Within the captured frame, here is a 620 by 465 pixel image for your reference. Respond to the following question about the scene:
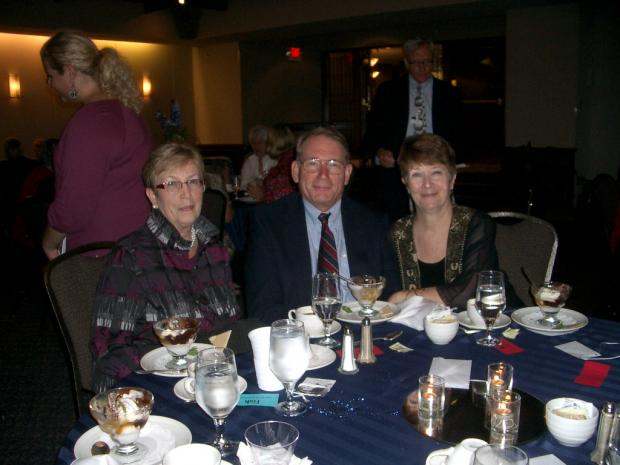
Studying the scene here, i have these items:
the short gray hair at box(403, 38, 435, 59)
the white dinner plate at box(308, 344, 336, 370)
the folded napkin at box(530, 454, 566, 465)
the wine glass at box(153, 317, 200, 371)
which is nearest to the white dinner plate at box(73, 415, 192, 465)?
the wine glass at box(153, 317, 200, 371)

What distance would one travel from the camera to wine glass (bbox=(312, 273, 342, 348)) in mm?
1670

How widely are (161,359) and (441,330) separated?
796 mm

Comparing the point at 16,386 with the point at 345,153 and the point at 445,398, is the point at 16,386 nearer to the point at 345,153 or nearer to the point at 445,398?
the point at 345,153

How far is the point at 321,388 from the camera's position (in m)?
1.43

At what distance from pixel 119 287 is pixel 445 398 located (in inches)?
43.3

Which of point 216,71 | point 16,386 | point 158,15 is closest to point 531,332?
point 16,386

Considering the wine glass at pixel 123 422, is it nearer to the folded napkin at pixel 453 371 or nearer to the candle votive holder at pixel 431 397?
the candle votive holder at pixel 431 397

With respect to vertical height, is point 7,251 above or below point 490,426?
below

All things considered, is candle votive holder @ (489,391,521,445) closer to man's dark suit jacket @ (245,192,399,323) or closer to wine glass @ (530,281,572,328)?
wine glass @ (530,281,572,328)

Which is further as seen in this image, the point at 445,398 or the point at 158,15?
the point at 158,15

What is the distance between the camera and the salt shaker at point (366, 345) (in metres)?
1.58

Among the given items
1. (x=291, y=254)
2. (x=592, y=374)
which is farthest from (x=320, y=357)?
(x=291, y=254)

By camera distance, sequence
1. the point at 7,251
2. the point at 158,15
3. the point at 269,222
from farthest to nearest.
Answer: the point at 158,15, the point at 7,251, the point at 269,222

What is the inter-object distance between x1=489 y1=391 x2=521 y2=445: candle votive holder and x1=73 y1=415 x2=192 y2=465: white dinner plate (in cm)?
62
